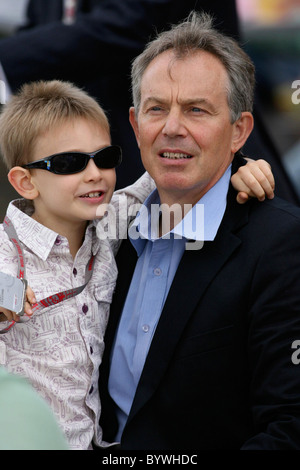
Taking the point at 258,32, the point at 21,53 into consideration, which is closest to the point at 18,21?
the point at 258,32

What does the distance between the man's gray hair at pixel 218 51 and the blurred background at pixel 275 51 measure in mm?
3893

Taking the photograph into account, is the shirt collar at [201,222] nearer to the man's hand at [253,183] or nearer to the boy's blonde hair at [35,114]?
the man's hand at [253,183]

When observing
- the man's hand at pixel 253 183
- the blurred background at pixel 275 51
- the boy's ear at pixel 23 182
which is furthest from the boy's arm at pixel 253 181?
the blurred background at pixel 275 51

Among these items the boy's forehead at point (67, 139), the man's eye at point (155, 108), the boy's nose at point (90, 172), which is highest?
the man's eye at point (155, 108)

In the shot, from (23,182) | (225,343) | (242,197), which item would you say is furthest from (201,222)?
(23,182)

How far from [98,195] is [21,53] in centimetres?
105

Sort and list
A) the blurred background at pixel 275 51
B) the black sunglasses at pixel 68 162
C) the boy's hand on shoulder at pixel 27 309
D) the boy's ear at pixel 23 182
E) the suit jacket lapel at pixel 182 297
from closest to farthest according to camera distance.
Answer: the boy's hand on shoulder at pixel 27 309 → the suit jacket lapel at pixel 182 297 → the black sunglasses at pixel 68 162 → the boy's ear at pixel 23 182 → the blurred background at pixel 275 51

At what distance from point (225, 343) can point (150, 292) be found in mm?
298

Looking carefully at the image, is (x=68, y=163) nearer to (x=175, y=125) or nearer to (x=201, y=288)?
(x=175, y=125)

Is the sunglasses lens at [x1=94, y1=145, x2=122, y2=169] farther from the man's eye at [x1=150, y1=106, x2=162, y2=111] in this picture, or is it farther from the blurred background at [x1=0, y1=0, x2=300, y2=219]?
the blurred background at [x1=0, y1=0, x2=300, y2=219]

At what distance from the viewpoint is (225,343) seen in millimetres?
2096

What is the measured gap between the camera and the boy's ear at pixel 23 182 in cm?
245

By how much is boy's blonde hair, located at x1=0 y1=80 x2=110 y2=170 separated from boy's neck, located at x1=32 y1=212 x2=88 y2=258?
0.21 meters
